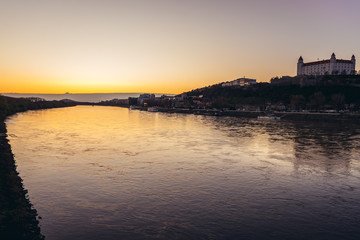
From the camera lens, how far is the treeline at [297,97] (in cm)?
10000

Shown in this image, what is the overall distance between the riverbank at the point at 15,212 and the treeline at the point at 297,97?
10037 centimetres

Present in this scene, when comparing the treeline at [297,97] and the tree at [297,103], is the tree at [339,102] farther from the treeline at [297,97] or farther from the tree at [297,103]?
the tree at [297,103]

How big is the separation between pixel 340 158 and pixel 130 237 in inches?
840

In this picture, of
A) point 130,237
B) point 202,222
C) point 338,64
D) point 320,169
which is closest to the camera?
point 130,237

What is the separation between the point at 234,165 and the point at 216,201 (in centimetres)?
822

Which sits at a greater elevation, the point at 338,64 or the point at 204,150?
the point at 338,64

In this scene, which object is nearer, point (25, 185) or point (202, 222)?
point (202, 222)

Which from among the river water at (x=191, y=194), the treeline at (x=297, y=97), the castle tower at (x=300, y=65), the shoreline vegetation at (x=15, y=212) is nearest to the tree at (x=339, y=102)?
the treeline at (x=297, y=97)

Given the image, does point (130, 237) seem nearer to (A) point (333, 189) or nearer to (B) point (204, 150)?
(A) point (333, 189)

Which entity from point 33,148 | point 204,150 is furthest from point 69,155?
A: point 204,150

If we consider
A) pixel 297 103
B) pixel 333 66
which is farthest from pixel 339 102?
pixel 333 66

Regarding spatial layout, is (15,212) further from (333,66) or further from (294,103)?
(333,66)

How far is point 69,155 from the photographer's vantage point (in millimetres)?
23828

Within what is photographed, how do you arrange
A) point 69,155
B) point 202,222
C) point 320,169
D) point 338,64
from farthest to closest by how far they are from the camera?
point 338,64
point 69,155
point 320,169
point 202,222
